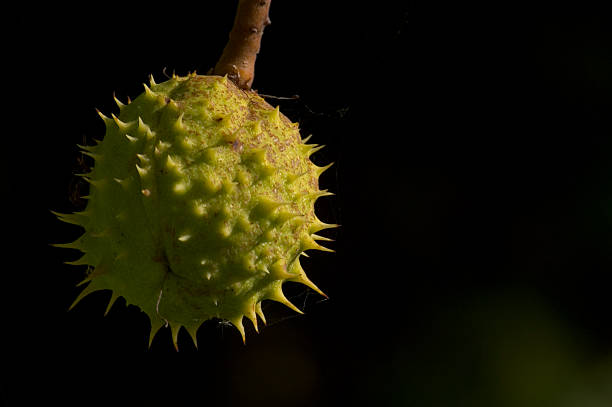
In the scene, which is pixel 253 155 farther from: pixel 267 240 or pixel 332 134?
pixel 332 134

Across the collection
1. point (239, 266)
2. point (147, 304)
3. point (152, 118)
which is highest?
point (152, 118)

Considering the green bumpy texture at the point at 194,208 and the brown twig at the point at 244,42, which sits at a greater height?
the brown twig at the point at 244,42

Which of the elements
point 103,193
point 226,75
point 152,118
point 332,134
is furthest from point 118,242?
point 332,134

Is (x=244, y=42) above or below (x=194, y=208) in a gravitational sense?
above

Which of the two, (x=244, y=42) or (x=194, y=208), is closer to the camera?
(x=194, y=208)

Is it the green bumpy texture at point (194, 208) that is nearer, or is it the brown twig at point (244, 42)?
the green bumpy texture at point (194, 208)

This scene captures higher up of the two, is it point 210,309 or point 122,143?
point 122,143
